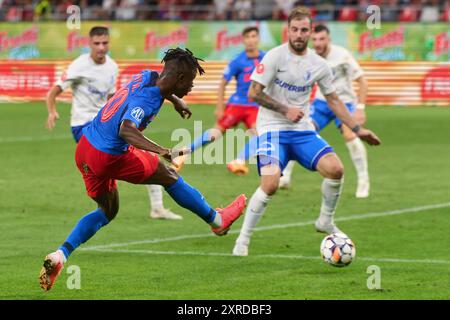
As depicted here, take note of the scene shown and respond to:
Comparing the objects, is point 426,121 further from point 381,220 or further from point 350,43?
point 381,220

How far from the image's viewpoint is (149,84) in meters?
9.59

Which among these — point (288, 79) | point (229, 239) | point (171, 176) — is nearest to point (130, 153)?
point (171, 176)

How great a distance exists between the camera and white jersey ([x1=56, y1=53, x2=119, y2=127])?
14406mm

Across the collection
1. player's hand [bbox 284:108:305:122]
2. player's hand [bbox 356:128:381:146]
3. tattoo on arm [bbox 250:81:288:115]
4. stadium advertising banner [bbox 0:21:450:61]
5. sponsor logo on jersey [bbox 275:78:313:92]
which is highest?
sponsor logo on jersey [bbox 275:78:313:92]

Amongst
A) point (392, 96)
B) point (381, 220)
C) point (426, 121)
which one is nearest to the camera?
point (381, 220)

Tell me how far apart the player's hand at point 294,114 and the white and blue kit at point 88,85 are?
150 inches

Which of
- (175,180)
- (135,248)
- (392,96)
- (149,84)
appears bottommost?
(392,96)

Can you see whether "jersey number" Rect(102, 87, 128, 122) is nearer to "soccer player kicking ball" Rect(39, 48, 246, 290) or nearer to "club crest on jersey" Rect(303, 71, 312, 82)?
"soccer player kicking ball" Rect(39, 48, 246, 290)

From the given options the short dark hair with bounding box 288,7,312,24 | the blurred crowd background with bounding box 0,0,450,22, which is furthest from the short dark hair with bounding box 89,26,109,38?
the blurred crowd background with bounding box 0,0,450,22

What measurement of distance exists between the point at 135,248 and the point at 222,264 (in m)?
1.33

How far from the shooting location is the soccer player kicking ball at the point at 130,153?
940 cm

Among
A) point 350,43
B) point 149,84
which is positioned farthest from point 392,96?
point 149,84

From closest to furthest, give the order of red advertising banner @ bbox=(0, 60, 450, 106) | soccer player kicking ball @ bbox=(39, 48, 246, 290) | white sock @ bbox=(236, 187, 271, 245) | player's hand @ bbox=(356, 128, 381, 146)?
1. soccer player kicking ball @ bbox=(39, 48, 246, 290)
2. player's hand @ bbox=(356, 128, 381, 146)
3. white sock @ bbox=(236, 187, 271, 245)
4. red advertising banner @ bbox=(0, 60, 450, 106)

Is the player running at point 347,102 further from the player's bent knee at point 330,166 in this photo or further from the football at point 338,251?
the football at point 338,251
